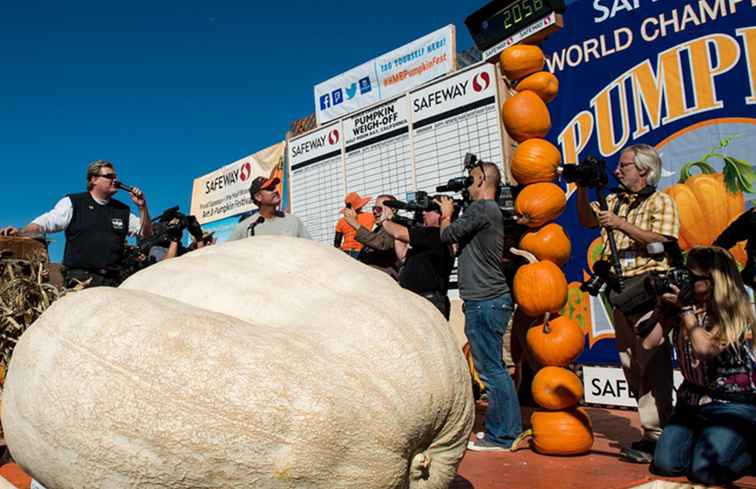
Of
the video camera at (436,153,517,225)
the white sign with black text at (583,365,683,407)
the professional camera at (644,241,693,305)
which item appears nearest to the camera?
the professional camera at (644,241,693,305)

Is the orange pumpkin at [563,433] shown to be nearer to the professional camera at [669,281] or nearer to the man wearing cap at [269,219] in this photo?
the professional camera at [669,281]

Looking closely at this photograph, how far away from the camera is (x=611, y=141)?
5.53m

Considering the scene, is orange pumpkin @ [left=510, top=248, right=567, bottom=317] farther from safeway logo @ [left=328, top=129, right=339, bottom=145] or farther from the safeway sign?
the safeway sign

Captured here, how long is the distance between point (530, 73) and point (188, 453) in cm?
322

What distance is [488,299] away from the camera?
A: 3.89 meters

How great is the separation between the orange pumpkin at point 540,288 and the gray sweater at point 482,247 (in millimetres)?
218

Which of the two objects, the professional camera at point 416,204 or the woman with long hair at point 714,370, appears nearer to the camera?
the woman with long hair at point 714,370

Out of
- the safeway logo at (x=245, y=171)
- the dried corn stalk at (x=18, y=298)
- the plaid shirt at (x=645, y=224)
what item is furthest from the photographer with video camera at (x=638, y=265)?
the safeway logo at (x=245, y=171)

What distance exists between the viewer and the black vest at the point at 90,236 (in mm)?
4125

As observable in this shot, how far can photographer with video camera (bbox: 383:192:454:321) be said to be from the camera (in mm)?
4508

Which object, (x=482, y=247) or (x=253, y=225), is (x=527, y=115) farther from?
(x=253, y=225)

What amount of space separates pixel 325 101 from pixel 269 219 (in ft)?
15.3

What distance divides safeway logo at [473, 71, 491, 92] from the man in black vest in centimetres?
390

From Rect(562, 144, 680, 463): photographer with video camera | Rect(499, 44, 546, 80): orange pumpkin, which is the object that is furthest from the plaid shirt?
Rect(499, 44, 546, 80): orange pumpkin
